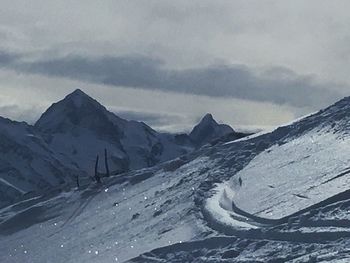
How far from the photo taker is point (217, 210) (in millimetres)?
37281

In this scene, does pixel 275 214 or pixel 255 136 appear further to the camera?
pixel 255 136

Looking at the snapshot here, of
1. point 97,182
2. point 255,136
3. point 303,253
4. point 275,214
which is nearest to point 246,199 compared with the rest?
point 275,214

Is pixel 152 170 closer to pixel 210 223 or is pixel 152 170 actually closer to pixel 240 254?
pixel 210 223

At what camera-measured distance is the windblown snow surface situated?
2872cm

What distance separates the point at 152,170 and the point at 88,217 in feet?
31.8

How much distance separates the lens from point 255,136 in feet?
184

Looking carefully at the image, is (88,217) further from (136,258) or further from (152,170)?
(136,258)

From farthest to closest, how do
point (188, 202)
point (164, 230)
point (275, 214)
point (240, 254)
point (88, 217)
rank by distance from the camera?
point (88, 217) < point (188, 202) < point (164, 230) < point (275, 214) < point (240, 254)

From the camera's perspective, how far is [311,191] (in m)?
33.6

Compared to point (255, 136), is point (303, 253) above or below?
below

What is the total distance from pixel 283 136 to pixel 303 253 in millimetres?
26595

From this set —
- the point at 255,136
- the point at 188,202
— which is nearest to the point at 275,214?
the point at 188,202

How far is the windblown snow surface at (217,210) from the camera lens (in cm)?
2872

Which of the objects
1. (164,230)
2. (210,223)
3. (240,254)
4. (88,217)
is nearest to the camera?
(240,254)
